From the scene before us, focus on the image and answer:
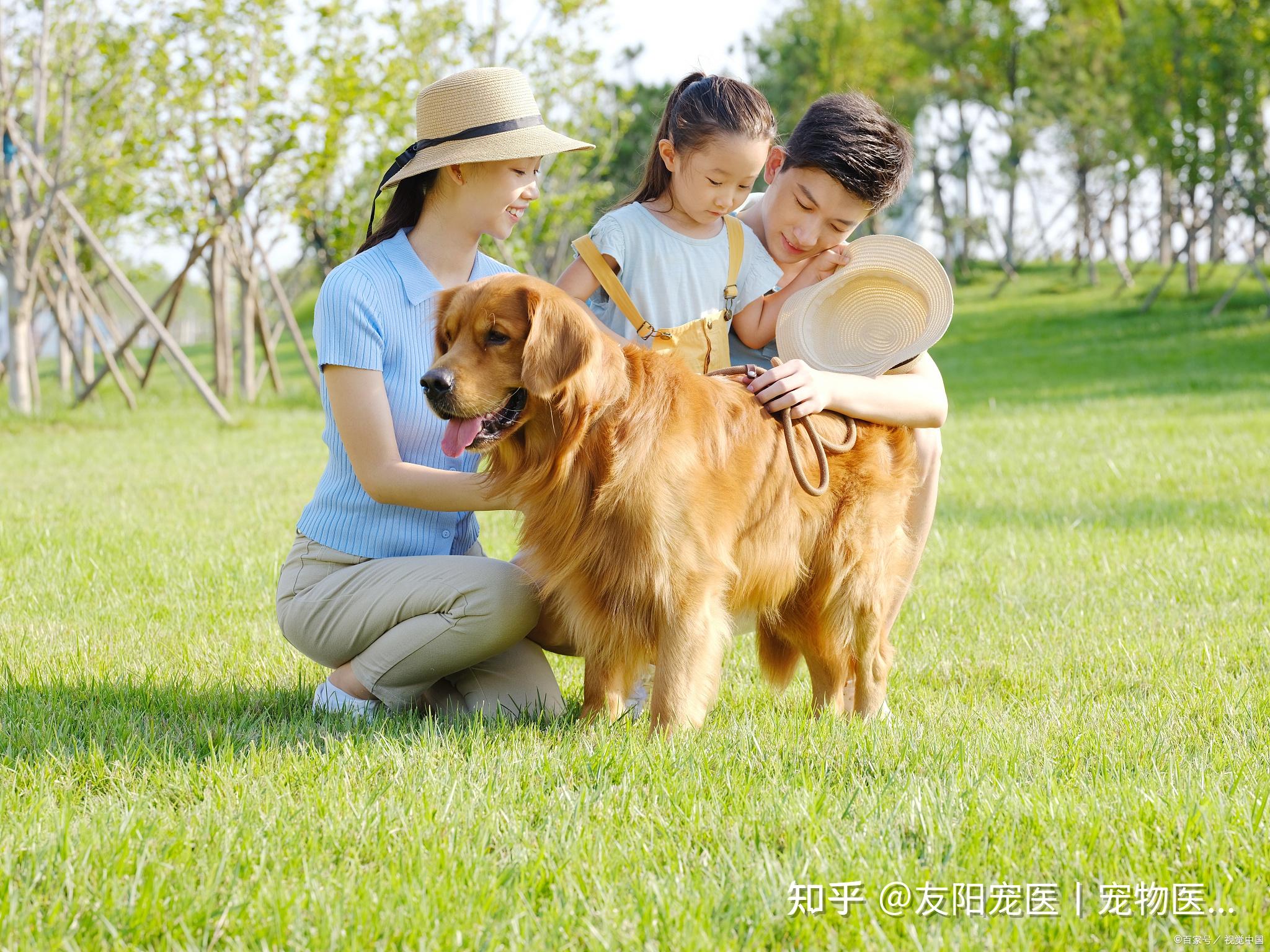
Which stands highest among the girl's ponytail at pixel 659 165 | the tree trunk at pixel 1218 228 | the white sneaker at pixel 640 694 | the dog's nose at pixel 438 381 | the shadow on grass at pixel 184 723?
the tree trunk at pixel 1218 228

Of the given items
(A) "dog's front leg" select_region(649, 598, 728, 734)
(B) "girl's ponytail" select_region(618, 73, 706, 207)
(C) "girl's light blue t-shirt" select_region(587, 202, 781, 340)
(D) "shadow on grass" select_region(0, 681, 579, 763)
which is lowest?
(D) "shadow on grass" select_region(0, 681, 579, 763)

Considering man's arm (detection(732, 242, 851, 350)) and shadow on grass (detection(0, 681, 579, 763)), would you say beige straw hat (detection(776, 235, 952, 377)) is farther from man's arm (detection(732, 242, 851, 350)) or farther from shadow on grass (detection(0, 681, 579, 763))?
shadow on grass (detection(0, 681, 579, 763))

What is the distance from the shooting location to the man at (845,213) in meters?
3.71

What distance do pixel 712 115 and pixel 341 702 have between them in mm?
2144

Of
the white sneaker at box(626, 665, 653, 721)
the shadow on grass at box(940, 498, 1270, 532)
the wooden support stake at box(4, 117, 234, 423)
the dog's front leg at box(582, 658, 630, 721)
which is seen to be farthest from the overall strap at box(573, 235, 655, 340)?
the wooden support stake at box(4, 117, 234, 423)

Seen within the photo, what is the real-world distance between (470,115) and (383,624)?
5.10 ft

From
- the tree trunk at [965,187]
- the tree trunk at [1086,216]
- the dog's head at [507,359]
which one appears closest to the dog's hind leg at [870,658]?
the dog's head at [507,359]

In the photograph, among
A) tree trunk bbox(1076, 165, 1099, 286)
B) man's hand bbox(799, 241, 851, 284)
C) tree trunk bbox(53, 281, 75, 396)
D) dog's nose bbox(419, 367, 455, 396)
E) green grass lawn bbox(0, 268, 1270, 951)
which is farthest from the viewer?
tree trunk bbox(1076, 165, 1099, 286)

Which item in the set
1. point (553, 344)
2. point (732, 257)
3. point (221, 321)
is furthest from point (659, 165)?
point (221, 321)

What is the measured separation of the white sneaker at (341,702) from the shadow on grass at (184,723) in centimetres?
4

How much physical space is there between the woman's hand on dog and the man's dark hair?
2.42 ft

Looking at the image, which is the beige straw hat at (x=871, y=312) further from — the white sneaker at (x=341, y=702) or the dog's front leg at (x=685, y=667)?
the white sneaker at (x=341, y=702)

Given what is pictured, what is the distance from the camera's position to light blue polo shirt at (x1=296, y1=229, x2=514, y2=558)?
342cm

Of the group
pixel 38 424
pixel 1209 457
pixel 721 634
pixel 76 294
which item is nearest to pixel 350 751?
pixel 721 634
